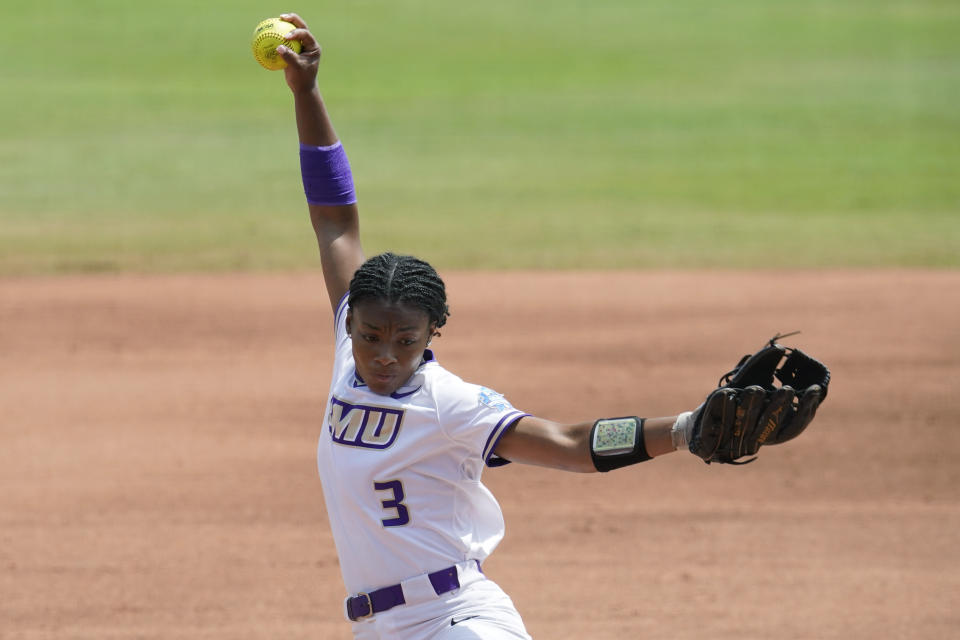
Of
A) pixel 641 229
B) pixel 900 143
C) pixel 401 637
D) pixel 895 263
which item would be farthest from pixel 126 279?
pixel 900 143

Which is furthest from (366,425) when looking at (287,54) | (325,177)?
(287,54)

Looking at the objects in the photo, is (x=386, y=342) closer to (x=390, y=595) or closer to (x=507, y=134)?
(x=390, y=595)

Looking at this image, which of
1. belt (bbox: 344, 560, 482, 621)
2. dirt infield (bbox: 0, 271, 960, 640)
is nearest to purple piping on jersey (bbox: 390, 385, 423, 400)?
belt (bbox: 344, 560, 482, 621)

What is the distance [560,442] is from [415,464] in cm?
42

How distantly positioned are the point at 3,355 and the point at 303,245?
5.53 m

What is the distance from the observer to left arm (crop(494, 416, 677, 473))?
333 centimetres

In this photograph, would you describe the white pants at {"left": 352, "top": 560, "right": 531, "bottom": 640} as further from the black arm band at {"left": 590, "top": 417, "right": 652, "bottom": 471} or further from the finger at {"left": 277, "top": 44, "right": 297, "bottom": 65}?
the finger at {"left": 277, "top": 44, "right": 297, "bottom": 65}

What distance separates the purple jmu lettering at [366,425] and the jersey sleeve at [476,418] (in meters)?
0.14

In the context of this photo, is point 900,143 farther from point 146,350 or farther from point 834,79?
point 146,350

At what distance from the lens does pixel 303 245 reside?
1605 centimetres

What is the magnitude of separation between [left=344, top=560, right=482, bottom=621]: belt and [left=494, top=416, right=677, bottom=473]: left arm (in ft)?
1.23

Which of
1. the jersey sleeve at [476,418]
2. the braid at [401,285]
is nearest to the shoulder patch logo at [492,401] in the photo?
the jersey sleeve at [476,418]

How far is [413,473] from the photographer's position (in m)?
3.49

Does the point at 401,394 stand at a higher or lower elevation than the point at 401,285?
lower
